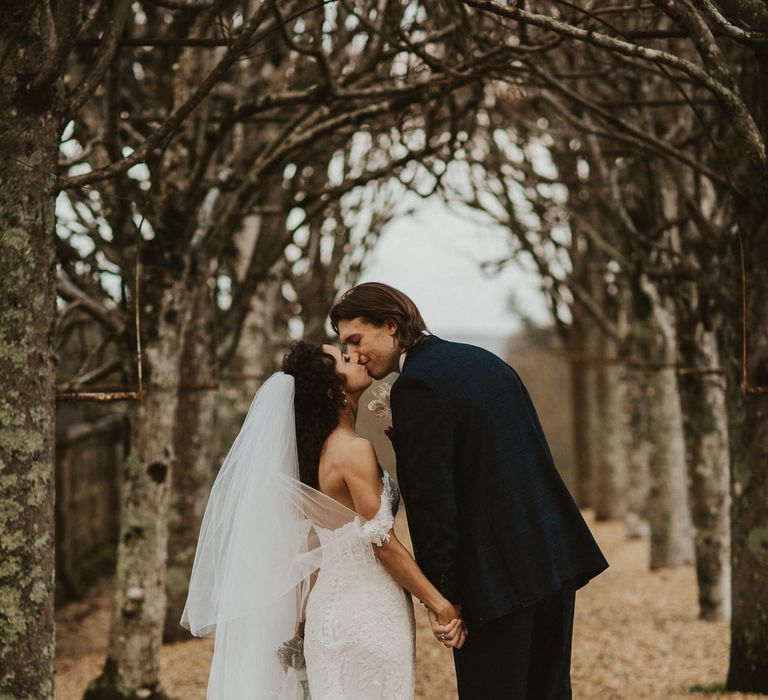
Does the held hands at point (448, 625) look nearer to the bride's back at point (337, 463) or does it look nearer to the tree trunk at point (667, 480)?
the bride's back at point (337, 463)

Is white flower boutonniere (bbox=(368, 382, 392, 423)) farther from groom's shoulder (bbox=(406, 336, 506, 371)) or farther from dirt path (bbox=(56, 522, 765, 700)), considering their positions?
dirt path (bbox=(56, 522, 765, 700))

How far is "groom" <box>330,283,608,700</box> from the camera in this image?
378cm

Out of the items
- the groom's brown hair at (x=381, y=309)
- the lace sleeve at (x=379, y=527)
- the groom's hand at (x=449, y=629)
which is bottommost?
the groom's hand at (x=449, y=629)

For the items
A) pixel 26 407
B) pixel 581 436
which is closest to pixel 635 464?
pixel 581 436

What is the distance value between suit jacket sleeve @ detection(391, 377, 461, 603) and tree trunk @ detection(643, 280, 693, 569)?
8002 millimetres

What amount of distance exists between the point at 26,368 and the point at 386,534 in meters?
1.53

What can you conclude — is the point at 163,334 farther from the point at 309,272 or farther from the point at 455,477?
the point at 309,272

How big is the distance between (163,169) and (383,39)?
67.6 inches

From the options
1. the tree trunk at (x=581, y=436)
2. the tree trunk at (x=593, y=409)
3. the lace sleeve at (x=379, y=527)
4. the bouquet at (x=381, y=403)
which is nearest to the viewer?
the lace sleeve at (x=379, y=527)

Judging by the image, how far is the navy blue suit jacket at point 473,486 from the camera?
3758 millimetres

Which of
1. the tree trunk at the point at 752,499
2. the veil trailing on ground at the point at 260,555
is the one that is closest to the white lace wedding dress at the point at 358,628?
the veil trailing on ground at the point at 260,555

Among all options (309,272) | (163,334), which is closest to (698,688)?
(163,334)

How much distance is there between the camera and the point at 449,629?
381cm

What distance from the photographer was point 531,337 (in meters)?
41.4
